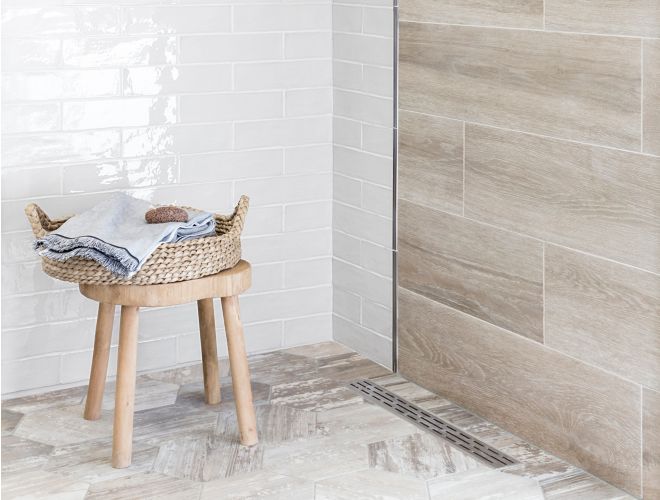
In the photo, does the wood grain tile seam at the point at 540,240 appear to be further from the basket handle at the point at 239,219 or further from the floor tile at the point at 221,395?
the floor tile at the point at 221,395

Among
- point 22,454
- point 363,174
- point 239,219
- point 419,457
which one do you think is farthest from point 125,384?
point 363,174

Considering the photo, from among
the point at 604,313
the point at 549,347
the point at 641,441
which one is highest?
the point at 604,313

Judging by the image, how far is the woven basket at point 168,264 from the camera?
6.28 feet

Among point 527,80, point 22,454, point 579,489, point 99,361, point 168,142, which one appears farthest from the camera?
point 168,142

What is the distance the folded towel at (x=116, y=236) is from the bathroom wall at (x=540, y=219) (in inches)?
25.6

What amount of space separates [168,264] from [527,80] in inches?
34.8

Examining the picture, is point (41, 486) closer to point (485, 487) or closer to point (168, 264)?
point (168, 264)

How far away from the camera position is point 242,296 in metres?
2.76

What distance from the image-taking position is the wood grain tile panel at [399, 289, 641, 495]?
73.9 inches

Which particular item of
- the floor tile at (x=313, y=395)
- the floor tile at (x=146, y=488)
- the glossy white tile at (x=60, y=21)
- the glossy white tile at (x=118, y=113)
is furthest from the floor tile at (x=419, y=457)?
the glossy white tile at (x=60, y=21)

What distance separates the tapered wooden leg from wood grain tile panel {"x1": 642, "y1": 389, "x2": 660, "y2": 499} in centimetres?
A: 123

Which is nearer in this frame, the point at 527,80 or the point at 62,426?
the point at 527,80

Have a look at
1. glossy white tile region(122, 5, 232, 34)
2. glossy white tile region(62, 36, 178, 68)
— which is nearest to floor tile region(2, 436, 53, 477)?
glossy white tile region(62, 36, 178, 68)

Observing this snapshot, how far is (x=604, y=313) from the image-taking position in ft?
6.13
